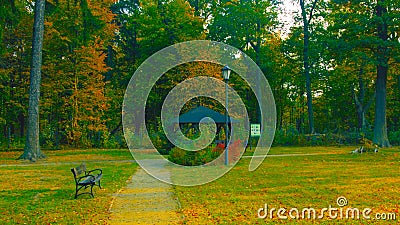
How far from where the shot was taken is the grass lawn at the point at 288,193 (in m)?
7.39

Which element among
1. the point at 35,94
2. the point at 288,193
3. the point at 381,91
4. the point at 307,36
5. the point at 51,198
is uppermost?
the point at 307,36

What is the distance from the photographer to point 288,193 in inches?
380

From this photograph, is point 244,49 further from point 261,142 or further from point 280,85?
point 261,142

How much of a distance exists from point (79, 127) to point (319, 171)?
19646mm

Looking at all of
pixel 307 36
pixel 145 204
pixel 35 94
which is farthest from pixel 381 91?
pixel 145 204

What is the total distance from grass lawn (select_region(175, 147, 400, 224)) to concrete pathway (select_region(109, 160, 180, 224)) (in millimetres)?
268

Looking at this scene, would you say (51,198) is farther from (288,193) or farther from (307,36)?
(307,36)

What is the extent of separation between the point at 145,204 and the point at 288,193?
10.7 ft

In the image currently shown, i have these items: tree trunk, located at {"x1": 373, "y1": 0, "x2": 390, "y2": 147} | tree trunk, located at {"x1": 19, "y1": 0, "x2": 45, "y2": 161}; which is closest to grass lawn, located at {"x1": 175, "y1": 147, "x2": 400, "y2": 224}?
tree trunk, located at {"x1": 19, "y1": 0, "x2": 45, "y2": 161}

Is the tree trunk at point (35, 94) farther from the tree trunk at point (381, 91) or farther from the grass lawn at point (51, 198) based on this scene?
the tree trunk at point (381, 91)

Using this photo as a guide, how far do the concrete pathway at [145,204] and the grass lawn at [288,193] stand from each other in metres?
0.27

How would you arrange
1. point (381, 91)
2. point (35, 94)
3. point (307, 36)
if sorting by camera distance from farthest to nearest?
point (307, 36) → point (381, 91) → point (35, 94)

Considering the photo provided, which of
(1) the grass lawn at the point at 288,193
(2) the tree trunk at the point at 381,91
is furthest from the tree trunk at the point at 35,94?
(2) the tree trunk at the point at 381,91

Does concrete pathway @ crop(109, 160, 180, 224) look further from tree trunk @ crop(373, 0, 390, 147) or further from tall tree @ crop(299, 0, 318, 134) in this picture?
tall tree @ crop(299, 0, 318, 134)
